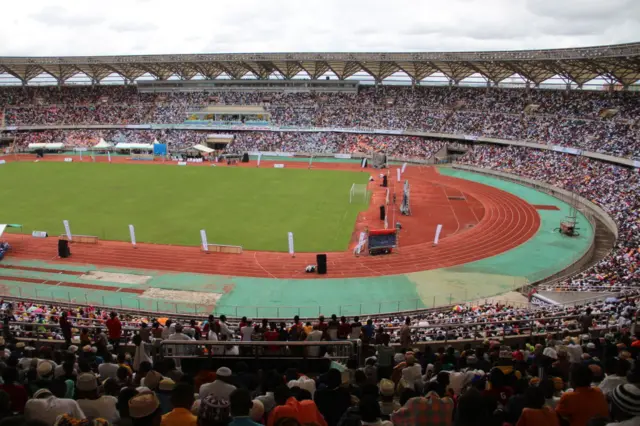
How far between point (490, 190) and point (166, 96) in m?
64.9

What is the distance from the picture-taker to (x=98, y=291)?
87.3 feet

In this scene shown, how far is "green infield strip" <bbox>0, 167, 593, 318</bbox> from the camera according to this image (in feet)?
81.6

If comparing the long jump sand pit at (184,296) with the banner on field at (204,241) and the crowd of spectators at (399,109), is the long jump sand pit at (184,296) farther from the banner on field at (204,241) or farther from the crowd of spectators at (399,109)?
the crowd of spectators at (399,109)

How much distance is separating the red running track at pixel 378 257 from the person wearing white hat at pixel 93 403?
22754mm

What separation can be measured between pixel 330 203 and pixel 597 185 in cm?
2586

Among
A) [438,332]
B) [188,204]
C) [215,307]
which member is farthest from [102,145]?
[438,332]

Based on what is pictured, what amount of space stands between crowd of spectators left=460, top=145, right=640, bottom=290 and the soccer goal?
66.5 feet

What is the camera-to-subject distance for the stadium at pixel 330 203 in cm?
1777

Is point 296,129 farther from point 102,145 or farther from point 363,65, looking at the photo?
point 102,145

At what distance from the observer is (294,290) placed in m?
27.2

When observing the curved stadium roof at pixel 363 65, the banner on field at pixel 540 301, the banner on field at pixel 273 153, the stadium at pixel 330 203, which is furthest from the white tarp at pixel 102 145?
the banner on field at pixel 540 301

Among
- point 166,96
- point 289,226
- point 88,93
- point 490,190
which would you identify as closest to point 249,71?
point 166,96

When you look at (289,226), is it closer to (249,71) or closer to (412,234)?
(412,234)

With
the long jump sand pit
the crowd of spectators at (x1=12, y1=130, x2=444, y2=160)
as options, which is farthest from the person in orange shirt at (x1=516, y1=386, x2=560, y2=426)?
the crowd of spectators at (x1=12, y1=130, x2=444, y2=160)
